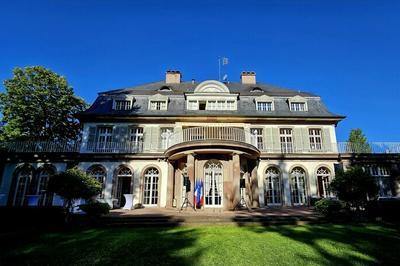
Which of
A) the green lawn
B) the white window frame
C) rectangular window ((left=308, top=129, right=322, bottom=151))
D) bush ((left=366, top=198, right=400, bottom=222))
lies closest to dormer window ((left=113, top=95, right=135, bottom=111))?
the white window frame

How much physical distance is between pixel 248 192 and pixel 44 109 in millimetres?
22027

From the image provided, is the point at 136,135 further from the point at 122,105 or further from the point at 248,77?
the point at 248,77

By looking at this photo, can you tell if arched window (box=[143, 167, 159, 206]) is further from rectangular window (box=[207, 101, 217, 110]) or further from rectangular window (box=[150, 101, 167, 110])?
rectangular window (box=[207, 101, 217, 110])

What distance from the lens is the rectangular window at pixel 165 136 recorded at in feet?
62.8

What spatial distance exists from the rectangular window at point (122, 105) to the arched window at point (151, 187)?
19.7 ft

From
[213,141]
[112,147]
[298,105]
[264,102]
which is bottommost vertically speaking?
→ [213,141]

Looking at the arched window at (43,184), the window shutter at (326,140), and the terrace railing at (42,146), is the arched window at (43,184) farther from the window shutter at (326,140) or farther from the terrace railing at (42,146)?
the window shutter at (326,140)

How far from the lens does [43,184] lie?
1855 cm

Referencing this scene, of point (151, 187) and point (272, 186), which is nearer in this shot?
point (151, 187)

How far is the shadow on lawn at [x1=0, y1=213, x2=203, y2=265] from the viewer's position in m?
5.86

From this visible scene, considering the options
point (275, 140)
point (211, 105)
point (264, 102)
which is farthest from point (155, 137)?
point (264, 102)

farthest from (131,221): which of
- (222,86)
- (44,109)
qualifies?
(44,109)

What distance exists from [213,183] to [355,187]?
738 centimetres

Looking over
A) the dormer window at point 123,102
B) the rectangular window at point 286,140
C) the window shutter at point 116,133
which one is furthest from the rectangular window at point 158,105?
the rectangular window at point 286,140
